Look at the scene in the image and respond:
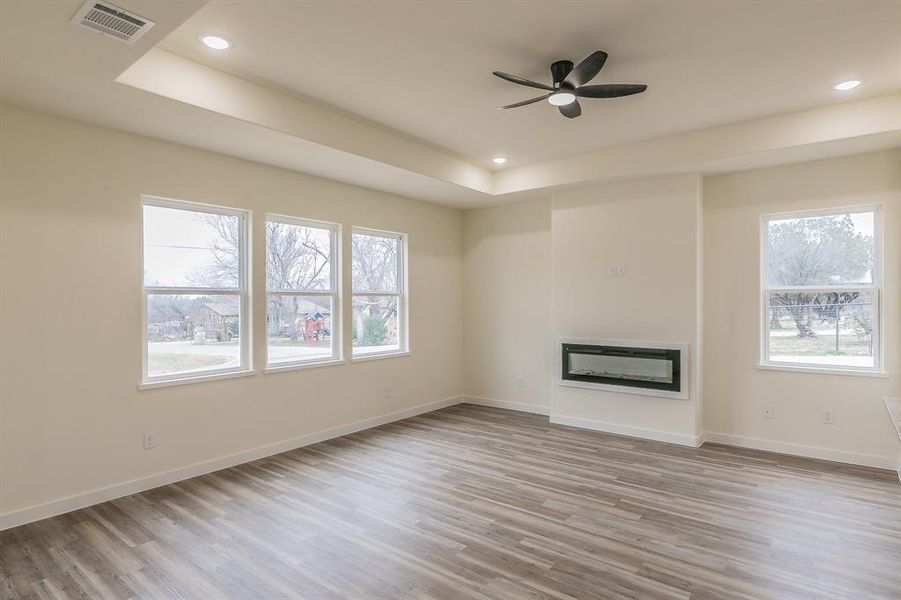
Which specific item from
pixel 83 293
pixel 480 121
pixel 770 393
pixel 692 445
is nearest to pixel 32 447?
pixel 83 293

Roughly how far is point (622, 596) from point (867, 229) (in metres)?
4.03

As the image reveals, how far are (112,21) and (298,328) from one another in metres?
3.14

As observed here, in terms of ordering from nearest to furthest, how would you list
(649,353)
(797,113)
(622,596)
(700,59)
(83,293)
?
(622,596), (700,59), (83,293), (797,113), (649,353)

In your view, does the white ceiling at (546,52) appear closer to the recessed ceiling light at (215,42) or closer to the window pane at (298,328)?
the recessed ceiling light at (215,42)

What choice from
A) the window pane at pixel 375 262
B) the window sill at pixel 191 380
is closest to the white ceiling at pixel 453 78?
the window pane at pixel 375 262

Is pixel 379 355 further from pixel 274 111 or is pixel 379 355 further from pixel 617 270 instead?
pixel 274 111

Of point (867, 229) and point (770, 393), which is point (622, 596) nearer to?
point (770, 393)

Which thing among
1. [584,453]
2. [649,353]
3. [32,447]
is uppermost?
[649,353]

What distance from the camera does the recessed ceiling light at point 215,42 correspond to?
288cm

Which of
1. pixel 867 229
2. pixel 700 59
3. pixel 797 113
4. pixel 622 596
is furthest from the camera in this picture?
pixel 867 229

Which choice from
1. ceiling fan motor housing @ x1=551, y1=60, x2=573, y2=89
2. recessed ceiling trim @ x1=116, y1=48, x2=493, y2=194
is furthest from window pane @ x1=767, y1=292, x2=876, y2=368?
recessed ceiling trim @ x1=116, y1=48, x2=493, y2=194

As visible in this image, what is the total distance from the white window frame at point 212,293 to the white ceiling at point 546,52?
51.7 inches

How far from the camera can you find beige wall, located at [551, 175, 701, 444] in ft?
16.0

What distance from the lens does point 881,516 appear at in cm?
324
